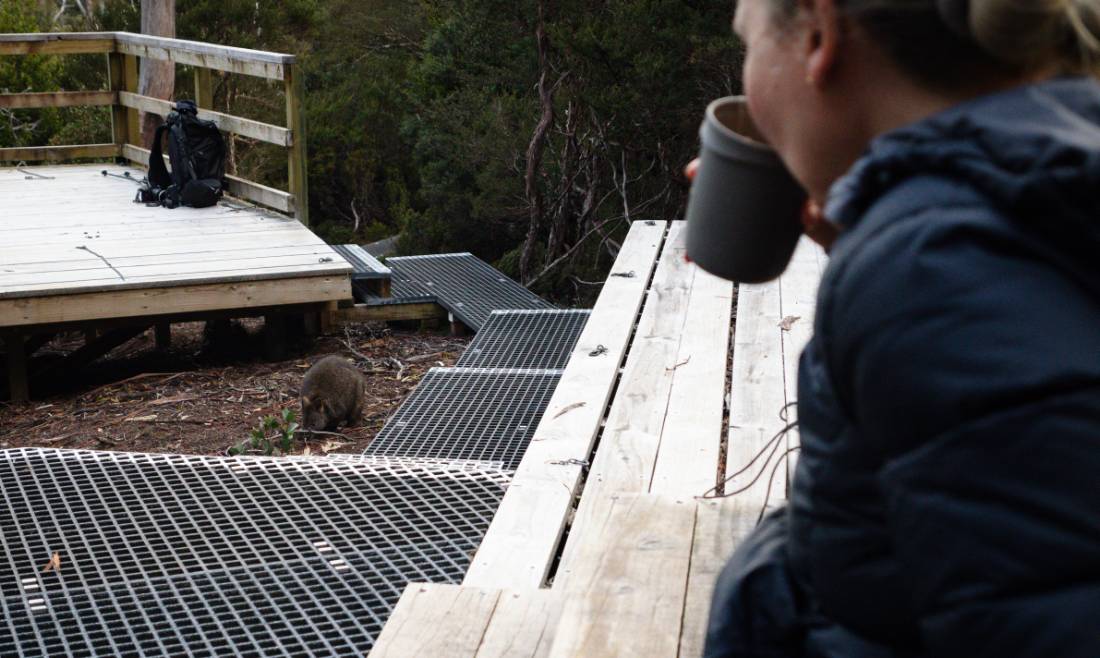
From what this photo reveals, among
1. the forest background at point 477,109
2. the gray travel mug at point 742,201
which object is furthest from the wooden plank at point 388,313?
the gray travel mug at point 742,201

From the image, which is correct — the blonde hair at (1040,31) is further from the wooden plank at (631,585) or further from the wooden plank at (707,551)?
the wooden plank at (631,585)

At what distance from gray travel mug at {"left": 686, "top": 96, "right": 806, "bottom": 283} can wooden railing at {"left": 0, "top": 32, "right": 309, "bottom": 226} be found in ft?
19.2

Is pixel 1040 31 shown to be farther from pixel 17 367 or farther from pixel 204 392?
pixel 17 367

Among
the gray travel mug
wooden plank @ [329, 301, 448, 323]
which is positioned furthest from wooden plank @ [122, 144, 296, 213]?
the gray travel mug

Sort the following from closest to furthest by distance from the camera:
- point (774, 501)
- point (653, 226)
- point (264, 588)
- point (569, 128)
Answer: point (774, 501), point (264, 588), point (653, 226), point (569, 128)

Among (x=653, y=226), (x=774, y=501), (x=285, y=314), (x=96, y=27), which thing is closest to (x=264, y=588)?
(x=774, y=501)

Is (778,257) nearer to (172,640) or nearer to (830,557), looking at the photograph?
(830,557)

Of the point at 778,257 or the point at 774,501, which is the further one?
the point at 774,501

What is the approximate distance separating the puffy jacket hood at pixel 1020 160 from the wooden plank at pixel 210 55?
262 inches

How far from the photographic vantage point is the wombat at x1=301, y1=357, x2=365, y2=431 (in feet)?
17.0

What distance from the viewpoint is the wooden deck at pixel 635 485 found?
1908mm

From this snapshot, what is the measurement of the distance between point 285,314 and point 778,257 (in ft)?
17.9

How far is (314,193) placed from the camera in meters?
22.2

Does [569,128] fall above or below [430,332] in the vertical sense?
above
